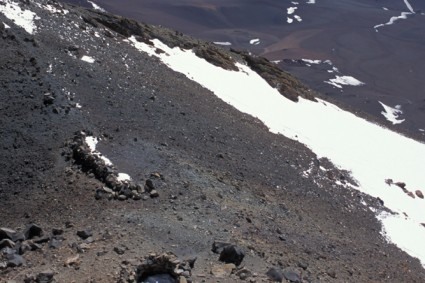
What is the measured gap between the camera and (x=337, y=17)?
99.9m

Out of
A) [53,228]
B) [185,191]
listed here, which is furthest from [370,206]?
[53,228]

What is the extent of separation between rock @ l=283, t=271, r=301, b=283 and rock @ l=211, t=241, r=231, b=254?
4.07ft

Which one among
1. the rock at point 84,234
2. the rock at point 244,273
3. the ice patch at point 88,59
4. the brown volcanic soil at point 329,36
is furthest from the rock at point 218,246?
the brown volcanic soil at point 329,36

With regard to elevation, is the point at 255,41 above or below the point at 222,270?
below

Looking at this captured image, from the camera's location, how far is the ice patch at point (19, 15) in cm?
1820

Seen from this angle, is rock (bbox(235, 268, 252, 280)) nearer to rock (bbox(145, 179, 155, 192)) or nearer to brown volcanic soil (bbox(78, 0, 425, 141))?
rock (bbox(145, 179, 155, 192))

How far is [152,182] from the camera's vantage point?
12.8 meters

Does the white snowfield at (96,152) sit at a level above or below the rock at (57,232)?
above

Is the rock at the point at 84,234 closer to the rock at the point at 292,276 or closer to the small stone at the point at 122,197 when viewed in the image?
the small stone at the point at 122,197

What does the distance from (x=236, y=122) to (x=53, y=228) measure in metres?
10.6

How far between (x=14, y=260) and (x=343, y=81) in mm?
55087

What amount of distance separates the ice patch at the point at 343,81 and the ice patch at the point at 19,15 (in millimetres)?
42979

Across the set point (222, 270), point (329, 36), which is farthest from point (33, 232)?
point (329, 36)

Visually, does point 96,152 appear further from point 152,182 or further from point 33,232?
point 33,232
